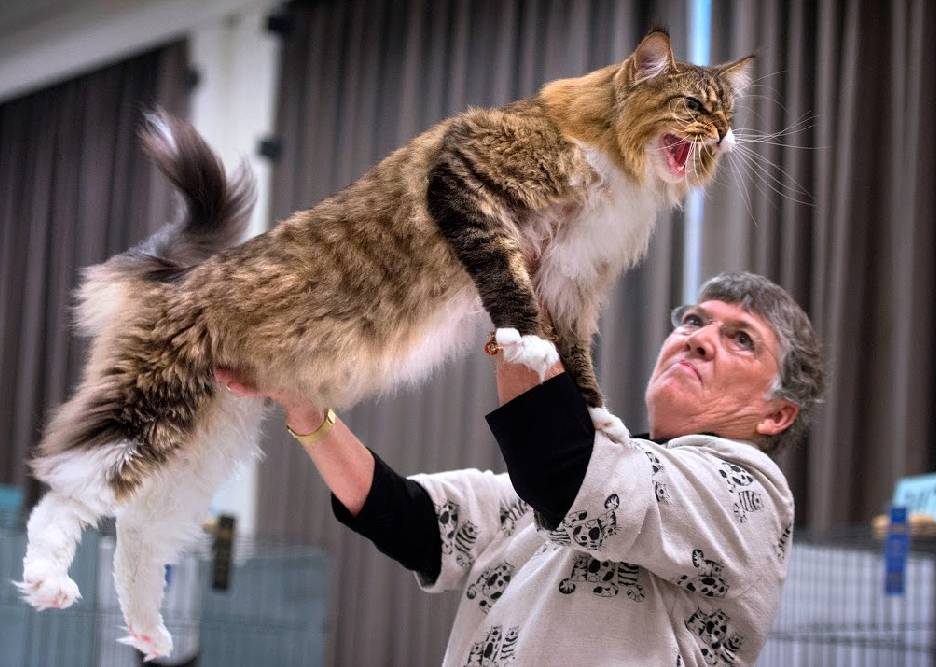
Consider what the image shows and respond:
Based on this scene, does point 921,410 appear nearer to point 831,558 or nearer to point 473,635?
point 831,558

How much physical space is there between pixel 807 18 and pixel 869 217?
0.69 metres

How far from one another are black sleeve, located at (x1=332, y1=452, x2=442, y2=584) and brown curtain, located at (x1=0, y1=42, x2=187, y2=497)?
3.60m

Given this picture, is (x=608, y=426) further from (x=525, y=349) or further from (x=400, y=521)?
(x=400, y=521)

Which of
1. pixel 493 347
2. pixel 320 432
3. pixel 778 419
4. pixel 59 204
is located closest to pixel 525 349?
pixel 493 347

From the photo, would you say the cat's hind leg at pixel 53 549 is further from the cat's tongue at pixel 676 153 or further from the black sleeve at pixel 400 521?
the cat's tongue at pixel 676 153

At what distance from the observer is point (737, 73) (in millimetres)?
1744

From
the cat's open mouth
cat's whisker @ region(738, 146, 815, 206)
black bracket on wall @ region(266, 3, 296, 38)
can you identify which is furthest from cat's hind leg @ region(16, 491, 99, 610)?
black bracket on wall @ region(266, 3, 296, 38)

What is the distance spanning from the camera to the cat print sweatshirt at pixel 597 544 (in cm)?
143

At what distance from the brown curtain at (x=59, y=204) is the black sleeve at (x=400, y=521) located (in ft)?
11.8

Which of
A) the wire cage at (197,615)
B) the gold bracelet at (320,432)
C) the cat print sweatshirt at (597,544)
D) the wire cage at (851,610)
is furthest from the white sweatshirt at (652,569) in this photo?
A: the wire cage at (197,615)

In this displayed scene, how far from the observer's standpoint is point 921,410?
3.17 metres

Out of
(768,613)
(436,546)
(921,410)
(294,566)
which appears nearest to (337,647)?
(294,566)

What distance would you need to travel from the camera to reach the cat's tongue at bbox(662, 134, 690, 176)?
1.58 meters

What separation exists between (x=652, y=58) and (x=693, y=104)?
0.09 metres
